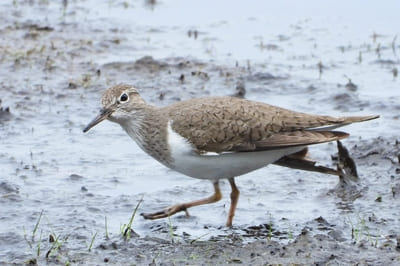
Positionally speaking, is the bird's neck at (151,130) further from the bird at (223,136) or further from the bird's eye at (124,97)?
the bird's eye at (124,97)

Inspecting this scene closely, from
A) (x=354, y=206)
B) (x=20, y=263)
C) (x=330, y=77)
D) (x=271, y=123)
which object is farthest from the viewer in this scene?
(x=330, y=77)

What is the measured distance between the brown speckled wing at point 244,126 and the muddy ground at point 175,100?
2.28ft

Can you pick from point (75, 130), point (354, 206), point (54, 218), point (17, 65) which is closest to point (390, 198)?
point (354, 206)

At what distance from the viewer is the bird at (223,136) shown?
711 centimetres

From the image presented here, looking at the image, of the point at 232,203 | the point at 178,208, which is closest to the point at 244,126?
the point at 232,203

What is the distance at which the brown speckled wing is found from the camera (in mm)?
7113

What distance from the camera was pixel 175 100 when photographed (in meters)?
10.6

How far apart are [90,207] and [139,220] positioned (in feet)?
1.52

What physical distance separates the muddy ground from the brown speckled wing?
69 cm

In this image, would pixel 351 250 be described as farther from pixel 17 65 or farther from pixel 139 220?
pixel 17 65

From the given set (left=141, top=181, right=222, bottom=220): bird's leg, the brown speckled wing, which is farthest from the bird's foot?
the brown speckled wing

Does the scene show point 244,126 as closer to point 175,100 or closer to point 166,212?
point 166,212

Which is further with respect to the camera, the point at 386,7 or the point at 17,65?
the point at 386,7

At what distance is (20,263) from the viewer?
6.43m
